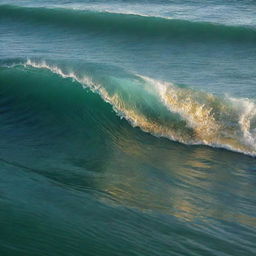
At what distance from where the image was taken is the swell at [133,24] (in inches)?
823

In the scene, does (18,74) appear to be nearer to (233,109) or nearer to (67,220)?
(233,109)

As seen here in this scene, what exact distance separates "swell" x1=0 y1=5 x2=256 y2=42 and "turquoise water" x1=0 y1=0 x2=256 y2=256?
0.11m

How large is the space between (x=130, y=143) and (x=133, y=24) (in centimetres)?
1155

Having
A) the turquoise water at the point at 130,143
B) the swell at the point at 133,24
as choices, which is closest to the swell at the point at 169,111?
the turquoise water at the point at 130,143

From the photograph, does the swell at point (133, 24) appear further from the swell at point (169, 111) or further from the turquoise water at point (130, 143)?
the swell at point (169, 111)

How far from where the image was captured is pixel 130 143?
39.2 feet

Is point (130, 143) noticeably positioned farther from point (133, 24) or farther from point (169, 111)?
point (133, 24)

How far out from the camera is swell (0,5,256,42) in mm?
20897

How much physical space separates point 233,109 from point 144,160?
2.78 m

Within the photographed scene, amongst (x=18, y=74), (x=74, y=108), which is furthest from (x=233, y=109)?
(x=18, y=74)

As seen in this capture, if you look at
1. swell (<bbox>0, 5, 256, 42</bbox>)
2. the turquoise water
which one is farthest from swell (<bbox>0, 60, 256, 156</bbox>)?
swell (<bbox>0, 5, 256, 42</bbox>)

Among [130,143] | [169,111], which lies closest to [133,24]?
[169,111]

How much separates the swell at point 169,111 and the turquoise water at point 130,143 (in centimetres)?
3

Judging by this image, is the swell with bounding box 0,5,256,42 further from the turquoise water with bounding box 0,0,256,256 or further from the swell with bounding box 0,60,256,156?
the swell with bounding box 0,60,256,156
